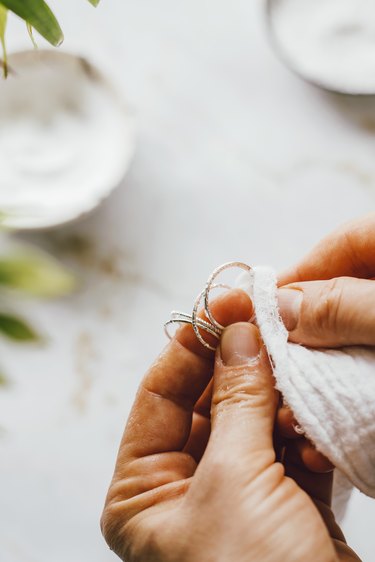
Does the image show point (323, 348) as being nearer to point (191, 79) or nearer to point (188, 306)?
point (188, 306)

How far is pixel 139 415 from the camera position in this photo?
0.47 m

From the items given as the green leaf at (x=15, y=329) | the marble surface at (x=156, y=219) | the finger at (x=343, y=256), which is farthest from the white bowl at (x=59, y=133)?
the green leaf at (x=15, y=329)

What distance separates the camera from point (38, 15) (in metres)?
0.31

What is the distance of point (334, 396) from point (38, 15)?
10.6 inches

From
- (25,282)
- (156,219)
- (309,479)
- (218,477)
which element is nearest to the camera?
(25,282)

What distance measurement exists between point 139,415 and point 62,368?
7.7 inches

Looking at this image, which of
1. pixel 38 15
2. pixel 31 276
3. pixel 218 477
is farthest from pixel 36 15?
pixel 218 477

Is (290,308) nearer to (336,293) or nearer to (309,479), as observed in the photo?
(336,293)

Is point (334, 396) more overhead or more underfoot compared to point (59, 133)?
more underfoot

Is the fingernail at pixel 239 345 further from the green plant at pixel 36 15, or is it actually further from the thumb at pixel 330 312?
the green plant at pixel 36 15

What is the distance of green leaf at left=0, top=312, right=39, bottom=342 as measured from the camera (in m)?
0.23

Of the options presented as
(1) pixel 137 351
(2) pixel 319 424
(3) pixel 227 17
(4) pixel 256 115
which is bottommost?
(2) pixel 319 424

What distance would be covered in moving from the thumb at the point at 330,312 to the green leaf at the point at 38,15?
224 mm

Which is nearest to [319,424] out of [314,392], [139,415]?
[314,392]
